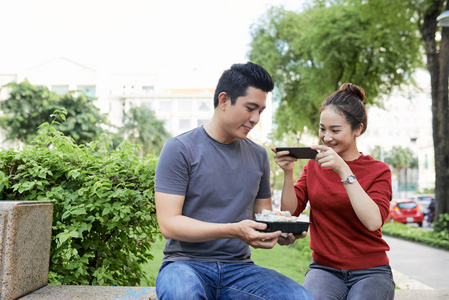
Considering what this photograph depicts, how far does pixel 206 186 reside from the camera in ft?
8.03

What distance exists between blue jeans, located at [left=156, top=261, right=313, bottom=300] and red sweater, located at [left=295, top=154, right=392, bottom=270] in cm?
35

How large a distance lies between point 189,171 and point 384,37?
14840 millimetres

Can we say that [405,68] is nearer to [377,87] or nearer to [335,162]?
[377,87]

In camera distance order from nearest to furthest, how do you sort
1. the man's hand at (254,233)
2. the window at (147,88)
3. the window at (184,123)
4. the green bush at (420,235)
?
the man's hand at (254,233)
the green bush at (420,235)
the window at (184,123)
the window at (147,88)

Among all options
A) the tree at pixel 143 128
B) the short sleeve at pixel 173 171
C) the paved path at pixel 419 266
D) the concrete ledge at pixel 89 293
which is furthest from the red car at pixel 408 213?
the tree at pixel 143 128

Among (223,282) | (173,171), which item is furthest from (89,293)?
(173,171)

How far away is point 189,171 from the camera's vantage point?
2455mm

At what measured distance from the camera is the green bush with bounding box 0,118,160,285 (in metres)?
3.39

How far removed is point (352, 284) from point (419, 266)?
821 cm

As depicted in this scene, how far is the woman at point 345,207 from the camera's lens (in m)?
2.46

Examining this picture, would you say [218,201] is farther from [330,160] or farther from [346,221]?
[346,221]

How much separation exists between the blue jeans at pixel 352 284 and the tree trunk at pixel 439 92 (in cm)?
1158

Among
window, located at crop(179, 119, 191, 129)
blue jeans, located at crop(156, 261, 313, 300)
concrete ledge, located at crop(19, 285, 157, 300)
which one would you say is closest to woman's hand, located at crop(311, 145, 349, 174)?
blue jeans, located at crop(156, 261, 313, 300)

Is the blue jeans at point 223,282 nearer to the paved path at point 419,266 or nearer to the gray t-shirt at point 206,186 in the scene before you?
the gray t-shirt at point 206,186
